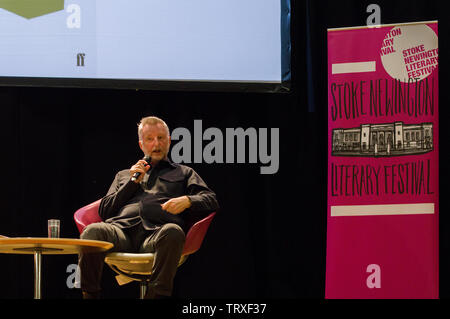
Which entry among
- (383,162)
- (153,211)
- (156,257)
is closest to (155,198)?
(153,211)

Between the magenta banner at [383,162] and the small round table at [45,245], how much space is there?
139 cm

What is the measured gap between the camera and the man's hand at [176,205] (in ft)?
12.2

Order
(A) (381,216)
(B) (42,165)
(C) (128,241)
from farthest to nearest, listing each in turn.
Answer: (B) (42,165)
(A) (381,216)
(C) (128,241)

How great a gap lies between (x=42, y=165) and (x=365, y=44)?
2003mm

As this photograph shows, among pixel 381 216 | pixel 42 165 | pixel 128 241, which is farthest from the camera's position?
pixel 42 165

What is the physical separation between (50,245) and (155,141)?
0.95m

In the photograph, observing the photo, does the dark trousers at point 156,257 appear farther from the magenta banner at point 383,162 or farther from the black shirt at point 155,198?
the magenta banner at point 383,162

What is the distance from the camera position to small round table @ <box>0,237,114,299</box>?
309 centimetres

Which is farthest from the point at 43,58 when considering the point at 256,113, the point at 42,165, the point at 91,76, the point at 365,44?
the point at 365,44

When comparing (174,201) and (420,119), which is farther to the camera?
(420,119)

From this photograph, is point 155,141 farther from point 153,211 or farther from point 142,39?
point 142,39

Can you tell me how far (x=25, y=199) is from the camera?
4.17 meters

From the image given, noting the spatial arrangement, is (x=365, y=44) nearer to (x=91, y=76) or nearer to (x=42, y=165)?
(x=91, y=76)

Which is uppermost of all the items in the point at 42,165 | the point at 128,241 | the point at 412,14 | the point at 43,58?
the point at 412,14
